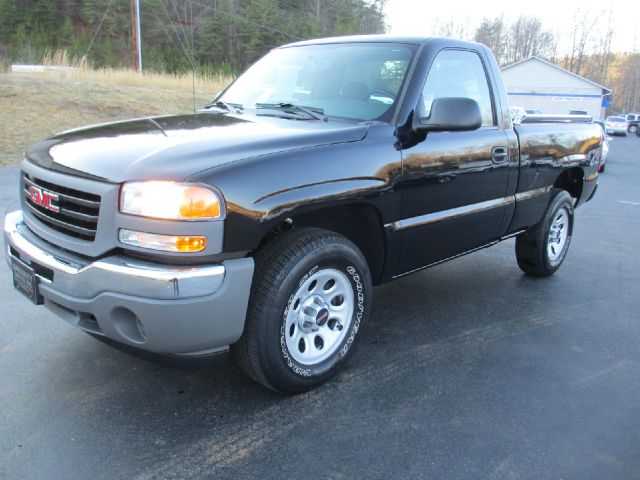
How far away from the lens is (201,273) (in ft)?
7.53

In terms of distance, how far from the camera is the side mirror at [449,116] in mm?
3186

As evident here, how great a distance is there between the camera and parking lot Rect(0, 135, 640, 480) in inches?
94.3

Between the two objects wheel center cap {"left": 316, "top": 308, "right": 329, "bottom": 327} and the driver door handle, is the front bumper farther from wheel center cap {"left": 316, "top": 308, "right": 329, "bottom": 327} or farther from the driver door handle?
the driver door handle

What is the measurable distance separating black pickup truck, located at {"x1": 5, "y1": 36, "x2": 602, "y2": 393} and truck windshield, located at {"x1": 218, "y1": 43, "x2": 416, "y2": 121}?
12 millimetres

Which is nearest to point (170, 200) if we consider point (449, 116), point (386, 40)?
point (449, 116)

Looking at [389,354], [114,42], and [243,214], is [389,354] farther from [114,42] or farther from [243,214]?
[114,42]

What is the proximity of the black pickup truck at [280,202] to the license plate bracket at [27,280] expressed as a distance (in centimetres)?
1

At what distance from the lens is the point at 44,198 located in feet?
8.96

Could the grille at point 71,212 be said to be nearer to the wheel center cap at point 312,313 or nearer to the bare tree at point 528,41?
the wheel center cap at point 312,313

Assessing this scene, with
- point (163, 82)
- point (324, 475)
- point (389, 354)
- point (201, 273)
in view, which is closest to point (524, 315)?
point (389, 354)

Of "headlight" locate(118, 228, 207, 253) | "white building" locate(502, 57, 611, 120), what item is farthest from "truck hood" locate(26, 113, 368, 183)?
"white building" locate(502, 57, 611, 120)

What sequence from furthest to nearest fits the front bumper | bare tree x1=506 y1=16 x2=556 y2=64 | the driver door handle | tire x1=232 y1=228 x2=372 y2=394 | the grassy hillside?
bare tree x1=506 y1=16 x2=556 y2=64 → the grassy hillside → the driver door handle → tire x1=232 y1=228 x2=372 y2=394 → the front bumper

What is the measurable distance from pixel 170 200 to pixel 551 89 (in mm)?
61342

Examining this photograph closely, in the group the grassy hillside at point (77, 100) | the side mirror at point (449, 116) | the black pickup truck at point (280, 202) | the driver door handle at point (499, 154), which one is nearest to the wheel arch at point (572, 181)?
the black pickup truck at point (280, 202)
